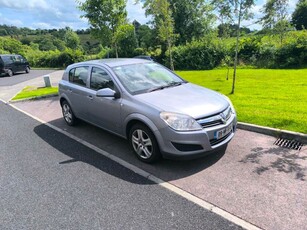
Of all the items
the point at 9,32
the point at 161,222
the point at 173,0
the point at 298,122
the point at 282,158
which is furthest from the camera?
the point at 9,32

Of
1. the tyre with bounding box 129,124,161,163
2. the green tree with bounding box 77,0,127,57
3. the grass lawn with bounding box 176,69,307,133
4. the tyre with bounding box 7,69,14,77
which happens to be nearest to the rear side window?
the tyre with bounding box 129,124,161,163

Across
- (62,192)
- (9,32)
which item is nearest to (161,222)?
(62,192)

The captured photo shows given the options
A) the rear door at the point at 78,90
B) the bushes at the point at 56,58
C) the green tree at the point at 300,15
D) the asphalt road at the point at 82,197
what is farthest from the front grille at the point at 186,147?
the green tree at the point at 300,15

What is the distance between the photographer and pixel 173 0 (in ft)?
119

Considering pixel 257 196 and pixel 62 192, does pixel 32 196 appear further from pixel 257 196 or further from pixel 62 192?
pixel 257 196

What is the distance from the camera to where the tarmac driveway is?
3012 millimetres

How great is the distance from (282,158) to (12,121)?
7301mm

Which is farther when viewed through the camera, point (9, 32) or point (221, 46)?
point (9, 32)

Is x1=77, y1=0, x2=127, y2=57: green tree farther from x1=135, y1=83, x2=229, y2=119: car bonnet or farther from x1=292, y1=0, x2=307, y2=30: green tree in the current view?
x1=292, y1=0, x2=307, y2=30: green tree

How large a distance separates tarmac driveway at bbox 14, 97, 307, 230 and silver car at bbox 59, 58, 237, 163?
336 millimetres

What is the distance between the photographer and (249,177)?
3758mm

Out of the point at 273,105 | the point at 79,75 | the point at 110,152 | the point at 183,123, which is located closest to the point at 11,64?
the point at 79,75

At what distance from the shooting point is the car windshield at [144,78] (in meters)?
4.74

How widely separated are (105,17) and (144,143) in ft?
29.4
